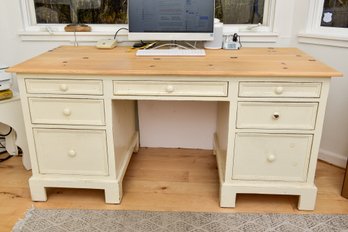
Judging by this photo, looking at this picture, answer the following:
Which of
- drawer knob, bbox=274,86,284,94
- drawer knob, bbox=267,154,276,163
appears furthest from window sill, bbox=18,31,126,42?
drawer knob, bbox=267,154,276,163

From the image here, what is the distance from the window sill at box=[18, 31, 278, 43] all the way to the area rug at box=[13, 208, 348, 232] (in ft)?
3.68

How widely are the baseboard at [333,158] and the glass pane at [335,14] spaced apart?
0.84 metres

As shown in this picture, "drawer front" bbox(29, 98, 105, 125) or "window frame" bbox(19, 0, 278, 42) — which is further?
"window frame" bbox(19, 0, 278, 42)

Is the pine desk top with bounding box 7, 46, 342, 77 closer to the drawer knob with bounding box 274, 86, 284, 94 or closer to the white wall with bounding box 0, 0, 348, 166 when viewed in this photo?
the drawer knob with bounding box 274, 86, 284, 94

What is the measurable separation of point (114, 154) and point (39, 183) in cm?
46

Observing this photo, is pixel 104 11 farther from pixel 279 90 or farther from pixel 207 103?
pixel 279 90

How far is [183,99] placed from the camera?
159cm

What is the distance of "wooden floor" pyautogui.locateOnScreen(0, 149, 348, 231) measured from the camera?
1760 millimetres

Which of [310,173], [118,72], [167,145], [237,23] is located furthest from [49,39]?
[310,173]

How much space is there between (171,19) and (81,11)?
0.72m

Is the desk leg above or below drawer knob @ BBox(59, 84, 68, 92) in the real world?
below

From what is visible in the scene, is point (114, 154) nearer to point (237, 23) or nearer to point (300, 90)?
point (300, 90)

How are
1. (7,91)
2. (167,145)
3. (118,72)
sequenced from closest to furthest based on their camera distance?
(118,72), (7,91), (167,145)

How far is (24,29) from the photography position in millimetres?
2197
